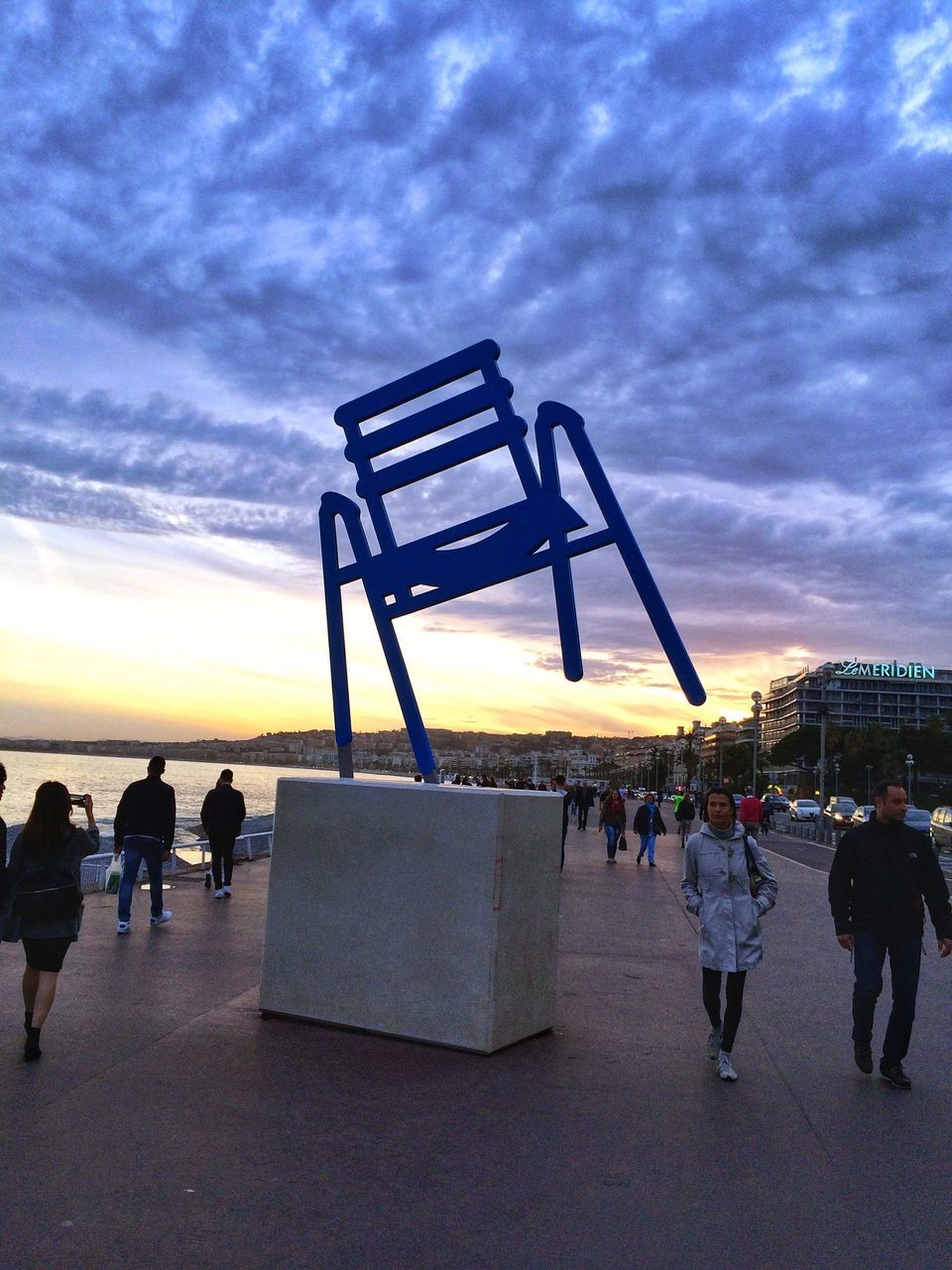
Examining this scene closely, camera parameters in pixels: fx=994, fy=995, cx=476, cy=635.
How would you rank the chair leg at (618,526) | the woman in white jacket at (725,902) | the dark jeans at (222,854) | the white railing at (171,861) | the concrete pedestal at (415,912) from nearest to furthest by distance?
the woman in white jacket at (725,902), the concrete pedestal at (415,912), the chair leg at (618,526), the dark jeans at (222,854), the white railing at (171,861)

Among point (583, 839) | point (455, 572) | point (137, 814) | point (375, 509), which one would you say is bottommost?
point (583, 839)

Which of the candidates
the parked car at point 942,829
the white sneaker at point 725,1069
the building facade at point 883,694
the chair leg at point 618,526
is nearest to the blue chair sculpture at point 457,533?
the chair leg at point 618,526

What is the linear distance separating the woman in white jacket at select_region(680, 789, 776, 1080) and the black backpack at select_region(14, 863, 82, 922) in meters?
3.49

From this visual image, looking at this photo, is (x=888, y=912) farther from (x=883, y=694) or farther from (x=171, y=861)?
(x=883, y=694)

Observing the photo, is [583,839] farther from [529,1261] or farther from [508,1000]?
[529,1261]

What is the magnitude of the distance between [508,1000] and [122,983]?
2.92 m

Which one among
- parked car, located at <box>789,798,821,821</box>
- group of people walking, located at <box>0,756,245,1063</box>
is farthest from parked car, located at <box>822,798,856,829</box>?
group of people walking, located at <box>0,756,245,1063</box>

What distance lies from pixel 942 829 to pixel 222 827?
3079cm

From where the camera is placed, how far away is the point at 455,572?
686 centimetres

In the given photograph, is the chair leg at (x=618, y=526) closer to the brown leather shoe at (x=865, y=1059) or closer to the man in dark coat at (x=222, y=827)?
the brown leather shoe at (x=865, y=1059)

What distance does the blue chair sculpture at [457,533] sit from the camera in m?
6.45

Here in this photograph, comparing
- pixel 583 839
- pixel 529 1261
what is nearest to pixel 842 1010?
pixel 529 1261

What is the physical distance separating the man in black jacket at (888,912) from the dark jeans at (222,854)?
26.6 ft

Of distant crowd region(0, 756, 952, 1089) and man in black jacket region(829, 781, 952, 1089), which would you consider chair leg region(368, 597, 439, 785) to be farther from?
man in black jacket region(829, 781, 952, 1089)
